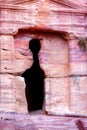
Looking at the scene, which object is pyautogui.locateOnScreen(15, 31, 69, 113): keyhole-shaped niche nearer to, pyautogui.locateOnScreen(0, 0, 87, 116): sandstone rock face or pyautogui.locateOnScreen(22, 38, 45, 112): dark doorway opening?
pyautogui.locateOnScreen(0, 0, 87, 116): sandstone rock face

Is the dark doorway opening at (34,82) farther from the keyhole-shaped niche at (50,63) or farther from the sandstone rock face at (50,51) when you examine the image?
the sandstone rock face at (50,51)

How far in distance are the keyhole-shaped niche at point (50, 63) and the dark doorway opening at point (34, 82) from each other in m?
0.32

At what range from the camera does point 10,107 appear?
16.1 m

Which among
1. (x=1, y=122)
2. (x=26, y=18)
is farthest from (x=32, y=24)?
(x=1, y=122)

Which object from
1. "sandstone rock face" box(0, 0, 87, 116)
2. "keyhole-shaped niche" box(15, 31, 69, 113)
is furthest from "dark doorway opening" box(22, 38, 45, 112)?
"sandstone rock face" box(0, 0, 87, 116)

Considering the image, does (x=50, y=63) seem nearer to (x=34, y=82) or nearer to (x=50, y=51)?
(x=50, y=51)

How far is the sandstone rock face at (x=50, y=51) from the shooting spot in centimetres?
1636

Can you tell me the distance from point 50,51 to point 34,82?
1.57 m

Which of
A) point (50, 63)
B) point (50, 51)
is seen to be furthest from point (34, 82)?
point (50, 51)

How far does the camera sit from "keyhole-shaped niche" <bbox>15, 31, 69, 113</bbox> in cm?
1655

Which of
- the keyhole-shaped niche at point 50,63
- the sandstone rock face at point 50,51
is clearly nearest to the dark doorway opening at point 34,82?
the keyhole-shaped niche at point 50,63

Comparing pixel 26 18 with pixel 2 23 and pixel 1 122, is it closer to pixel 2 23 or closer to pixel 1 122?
pixel 2 23

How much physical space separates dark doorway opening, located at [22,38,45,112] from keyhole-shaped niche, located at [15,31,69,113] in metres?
0.32

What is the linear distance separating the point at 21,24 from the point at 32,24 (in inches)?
11.1
